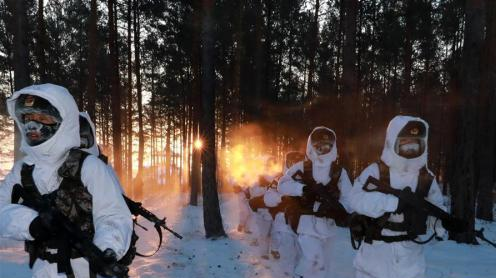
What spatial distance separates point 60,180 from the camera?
369 centimetres

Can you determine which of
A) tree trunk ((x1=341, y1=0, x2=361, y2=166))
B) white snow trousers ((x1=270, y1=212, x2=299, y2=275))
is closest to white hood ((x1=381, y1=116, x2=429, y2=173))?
white snow trousers ((x1=270, y1=212, x2=299, y2=275))

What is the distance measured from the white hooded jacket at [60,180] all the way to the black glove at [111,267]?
0.06 m

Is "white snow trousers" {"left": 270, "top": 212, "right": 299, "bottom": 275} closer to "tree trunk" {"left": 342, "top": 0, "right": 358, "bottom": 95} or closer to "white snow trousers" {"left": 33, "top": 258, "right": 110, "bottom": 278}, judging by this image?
"tree trunk" {"left": 342, "top": 0, "right": 358, "bottom": 95}

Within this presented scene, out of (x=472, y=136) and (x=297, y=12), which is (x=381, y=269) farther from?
(x=297, y=12)

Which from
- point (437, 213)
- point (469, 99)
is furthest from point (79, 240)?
point (469, 99)

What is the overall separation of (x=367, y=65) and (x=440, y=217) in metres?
24.0

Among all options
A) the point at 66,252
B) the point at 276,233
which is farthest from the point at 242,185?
the point at 66,252

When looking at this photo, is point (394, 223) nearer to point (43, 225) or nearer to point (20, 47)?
point (43, 225)

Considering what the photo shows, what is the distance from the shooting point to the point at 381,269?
506 centimetres

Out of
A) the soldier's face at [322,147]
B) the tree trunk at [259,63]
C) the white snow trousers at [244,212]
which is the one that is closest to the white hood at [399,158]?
the soldier's face at [322,147]

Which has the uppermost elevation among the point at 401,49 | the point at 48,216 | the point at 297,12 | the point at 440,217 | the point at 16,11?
the point at 297,12

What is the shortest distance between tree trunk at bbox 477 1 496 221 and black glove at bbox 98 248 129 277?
15.4 m

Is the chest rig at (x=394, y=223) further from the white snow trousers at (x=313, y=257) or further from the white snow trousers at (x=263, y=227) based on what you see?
the white snow trousers at (x=263, y=227)

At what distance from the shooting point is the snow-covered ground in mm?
8383
